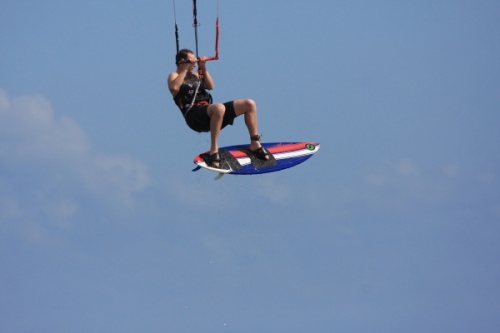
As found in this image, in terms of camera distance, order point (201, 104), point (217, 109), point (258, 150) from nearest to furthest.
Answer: point (217, 109), point (201, 104), point (258, 150)

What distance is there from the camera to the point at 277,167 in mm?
11688

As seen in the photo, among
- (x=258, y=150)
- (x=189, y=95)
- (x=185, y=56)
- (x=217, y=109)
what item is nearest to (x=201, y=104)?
(x=189, y=95)

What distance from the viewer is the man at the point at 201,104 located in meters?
10.9

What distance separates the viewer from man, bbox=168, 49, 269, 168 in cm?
1087

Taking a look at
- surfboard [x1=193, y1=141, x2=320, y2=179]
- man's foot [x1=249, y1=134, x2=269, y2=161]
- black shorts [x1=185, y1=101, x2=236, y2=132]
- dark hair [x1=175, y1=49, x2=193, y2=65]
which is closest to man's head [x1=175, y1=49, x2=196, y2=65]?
dark hair [x1=175, y1=49, x2=193, y2=65]

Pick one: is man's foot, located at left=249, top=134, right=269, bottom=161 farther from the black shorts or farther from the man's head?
the man's head

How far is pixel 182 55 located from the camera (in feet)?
35.6

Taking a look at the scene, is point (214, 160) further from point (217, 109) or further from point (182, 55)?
point (182, 55)

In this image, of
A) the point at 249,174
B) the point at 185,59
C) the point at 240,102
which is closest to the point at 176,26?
the point at 185,59

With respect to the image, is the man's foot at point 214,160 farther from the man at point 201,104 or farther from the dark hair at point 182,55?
the dark hair at point 182,55

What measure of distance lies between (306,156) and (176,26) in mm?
2576

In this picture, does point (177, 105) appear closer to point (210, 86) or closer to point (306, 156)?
point (210, 86)

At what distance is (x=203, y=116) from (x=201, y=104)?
20 cm

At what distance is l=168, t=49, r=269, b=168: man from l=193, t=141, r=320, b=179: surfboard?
0.17m
